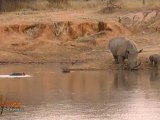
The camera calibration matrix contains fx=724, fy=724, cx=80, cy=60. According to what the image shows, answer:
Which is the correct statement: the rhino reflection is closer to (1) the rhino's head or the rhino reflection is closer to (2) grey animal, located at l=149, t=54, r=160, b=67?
(1) the rhino's head

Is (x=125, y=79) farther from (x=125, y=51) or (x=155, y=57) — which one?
(x=125, y=51)

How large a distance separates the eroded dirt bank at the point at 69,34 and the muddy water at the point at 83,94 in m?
4.22

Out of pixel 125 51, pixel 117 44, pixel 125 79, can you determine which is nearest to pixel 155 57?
pixel 125 51

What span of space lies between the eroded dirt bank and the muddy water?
166 inches

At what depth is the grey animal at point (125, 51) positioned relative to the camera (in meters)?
31.7

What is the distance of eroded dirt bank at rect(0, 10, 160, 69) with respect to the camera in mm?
35625

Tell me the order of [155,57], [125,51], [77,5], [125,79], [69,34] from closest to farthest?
[125,79], [155,57], [125,51], [69,34], [77,5]

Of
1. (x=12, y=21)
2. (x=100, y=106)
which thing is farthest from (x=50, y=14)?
(x=100, y=106)

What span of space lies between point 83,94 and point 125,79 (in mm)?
4597

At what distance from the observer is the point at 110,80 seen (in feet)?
89.4

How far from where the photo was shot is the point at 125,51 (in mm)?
32531

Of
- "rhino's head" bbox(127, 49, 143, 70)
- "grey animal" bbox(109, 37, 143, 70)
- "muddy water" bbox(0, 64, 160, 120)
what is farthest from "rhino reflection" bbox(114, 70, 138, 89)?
"grey animal" bbox(109, 37, 143, 70)

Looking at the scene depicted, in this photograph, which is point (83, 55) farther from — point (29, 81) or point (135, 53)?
point (29, 81)

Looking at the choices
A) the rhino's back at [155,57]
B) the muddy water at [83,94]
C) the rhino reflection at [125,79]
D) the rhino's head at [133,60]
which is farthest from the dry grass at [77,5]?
the rhino reflection at [125,79]
